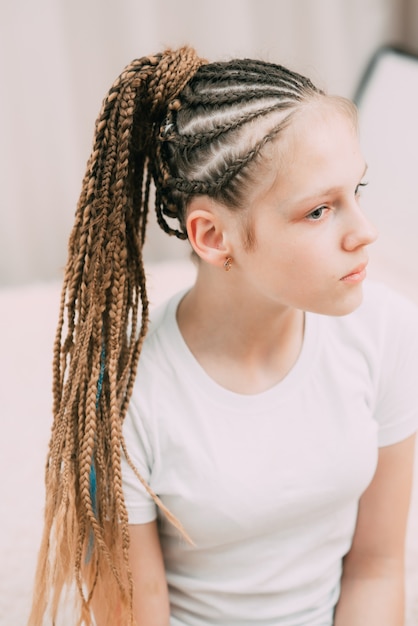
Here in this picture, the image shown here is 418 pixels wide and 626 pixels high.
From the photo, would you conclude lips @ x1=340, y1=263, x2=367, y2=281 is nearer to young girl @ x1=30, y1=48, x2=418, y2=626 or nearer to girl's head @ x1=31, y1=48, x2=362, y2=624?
young girl @ x1=30, y1=48, x2=418, y2=626

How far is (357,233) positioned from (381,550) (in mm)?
458

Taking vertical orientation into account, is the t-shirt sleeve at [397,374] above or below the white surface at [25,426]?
above

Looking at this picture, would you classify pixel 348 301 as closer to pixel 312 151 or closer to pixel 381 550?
pixel 312 151

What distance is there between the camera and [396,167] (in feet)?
6.12

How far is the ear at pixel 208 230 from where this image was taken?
84 cm

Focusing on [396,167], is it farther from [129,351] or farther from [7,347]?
[129,351]

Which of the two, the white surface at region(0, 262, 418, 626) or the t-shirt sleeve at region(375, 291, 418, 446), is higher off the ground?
the t-shirt sleeve at region(375, 291, 418, 446)

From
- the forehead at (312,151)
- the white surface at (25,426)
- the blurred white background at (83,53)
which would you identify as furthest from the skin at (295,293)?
the blurred white background at (83,53)

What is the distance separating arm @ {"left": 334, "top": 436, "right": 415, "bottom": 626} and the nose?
0.31 meters

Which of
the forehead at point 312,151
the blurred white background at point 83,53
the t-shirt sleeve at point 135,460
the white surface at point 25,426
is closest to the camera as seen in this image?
the forehead at point 312,151

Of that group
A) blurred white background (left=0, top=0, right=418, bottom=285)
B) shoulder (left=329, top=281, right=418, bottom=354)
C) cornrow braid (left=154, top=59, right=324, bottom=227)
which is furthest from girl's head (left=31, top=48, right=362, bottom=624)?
blurred white background (left=0, top=0, right=418, bottom=285)

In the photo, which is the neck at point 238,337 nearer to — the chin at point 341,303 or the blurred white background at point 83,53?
the chin at point 341,303

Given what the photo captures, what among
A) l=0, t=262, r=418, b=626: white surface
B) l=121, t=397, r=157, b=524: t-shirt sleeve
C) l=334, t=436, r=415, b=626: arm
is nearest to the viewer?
l=121, t=397, r=157, b=524: t-shirt sleeve

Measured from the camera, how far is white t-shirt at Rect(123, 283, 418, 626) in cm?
93
